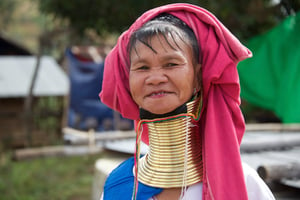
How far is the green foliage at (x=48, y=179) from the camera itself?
5.93 m

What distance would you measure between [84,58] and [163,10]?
5669mm

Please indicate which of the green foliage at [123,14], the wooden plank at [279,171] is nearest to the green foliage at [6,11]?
the green foliage at [123,14]

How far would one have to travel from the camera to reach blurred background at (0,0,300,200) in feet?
10.4

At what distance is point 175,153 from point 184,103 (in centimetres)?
19

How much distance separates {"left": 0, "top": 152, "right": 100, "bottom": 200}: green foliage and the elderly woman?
4.80 metres

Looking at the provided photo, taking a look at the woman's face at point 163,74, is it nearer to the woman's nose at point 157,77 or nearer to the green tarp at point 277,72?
the woman's nose at point 157,77

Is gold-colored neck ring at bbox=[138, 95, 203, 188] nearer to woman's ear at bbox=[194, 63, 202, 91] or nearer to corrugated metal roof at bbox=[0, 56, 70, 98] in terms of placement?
woman's ear at bbox=[194, 63, 202, 91]

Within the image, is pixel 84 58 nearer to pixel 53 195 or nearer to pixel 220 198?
pixel 53 195

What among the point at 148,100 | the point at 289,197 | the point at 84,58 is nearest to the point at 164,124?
the point at 148,100

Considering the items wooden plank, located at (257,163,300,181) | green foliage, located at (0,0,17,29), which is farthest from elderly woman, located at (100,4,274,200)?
green foliage, located at (0,0,17,29)

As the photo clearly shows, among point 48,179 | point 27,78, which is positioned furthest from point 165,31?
point 27,78

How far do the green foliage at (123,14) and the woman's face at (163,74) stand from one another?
419 cm

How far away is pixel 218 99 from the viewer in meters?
1.30

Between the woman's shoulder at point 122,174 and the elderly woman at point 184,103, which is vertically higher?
the elderly woman at point 184,103
